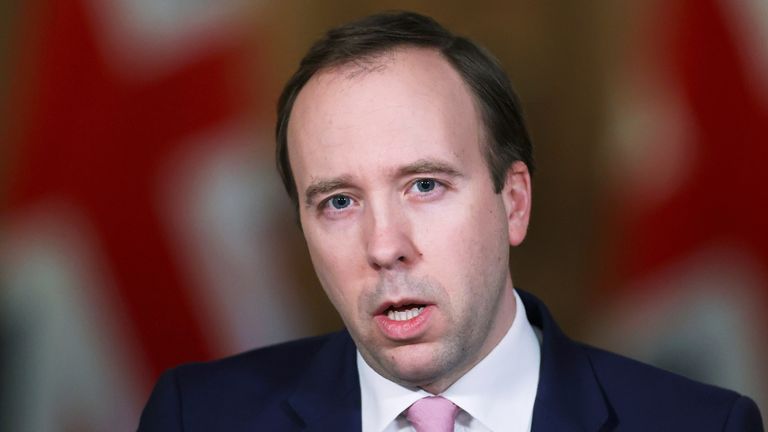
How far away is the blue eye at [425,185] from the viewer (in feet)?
7.18

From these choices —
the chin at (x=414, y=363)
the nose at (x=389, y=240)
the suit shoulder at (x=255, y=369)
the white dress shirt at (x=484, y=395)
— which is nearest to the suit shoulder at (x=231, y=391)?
the suit shoulder at (x=255, y=369)

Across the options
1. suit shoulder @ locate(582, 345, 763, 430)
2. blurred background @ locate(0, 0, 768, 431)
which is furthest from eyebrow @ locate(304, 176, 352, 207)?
blurred background @ locate(0, 0, 768, 431)

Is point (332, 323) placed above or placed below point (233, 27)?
below

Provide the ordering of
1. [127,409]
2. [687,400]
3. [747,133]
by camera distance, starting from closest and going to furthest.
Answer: [687,400], [747,133], [127,409]

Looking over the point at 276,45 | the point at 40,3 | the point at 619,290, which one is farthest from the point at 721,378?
the point at 40,3

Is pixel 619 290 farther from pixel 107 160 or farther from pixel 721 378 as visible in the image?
pixel 107 160

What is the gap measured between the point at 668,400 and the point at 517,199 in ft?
1.50

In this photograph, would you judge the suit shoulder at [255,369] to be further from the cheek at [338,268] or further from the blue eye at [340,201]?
the blue eye at [340,201]

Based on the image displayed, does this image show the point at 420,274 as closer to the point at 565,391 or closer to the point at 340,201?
the point at 340,201

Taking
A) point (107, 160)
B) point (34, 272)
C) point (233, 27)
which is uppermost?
point (233, 27)

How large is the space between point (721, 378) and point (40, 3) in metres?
1.78

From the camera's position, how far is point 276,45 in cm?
302

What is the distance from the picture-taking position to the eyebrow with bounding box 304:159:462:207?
2.17 metres

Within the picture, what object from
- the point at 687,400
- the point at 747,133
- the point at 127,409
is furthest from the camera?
the point at 127,409
